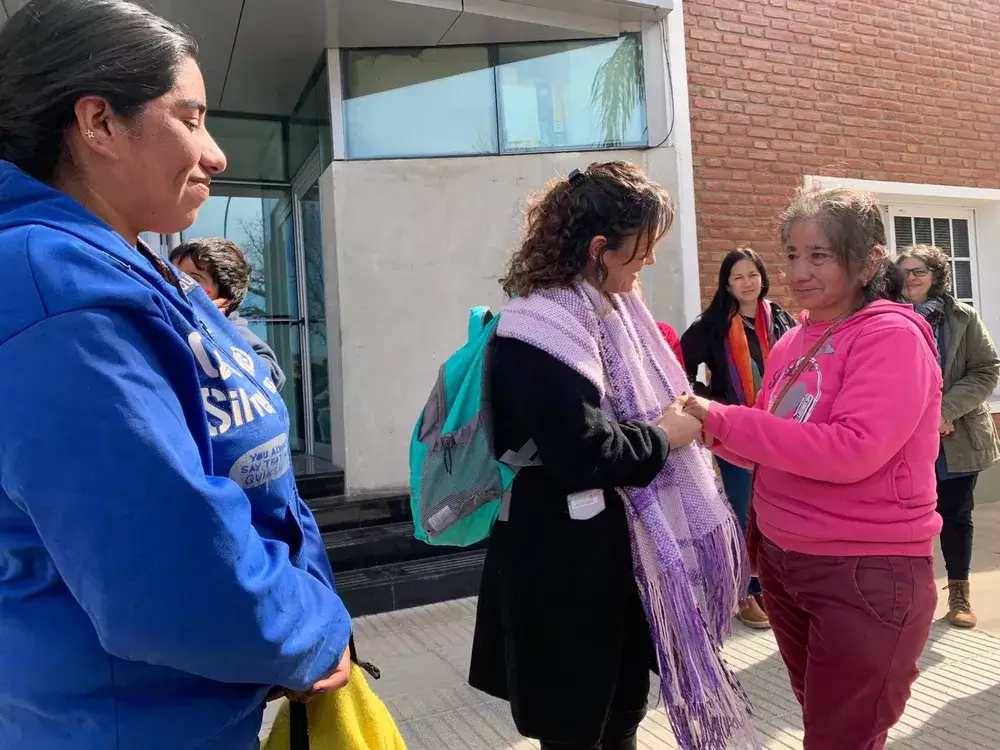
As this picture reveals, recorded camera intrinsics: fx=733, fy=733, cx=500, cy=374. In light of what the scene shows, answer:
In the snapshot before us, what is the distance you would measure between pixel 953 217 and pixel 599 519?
7.92m

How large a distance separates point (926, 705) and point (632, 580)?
2.24 meters

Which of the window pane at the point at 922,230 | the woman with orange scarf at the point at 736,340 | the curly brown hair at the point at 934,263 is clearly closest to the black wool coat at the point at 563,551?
the woman with orange scarf at the point at 736,340

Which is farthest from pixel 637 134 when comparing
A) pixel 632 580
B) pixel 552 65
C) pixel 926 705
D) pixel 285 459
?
pixel 285 459

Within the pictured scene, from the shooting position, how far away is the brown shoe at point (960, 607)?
4.05 metres

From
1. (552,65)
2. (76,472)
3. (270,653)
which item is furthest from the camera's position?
(552,65)

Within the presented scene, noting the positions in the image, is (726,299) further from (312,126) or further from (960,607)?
(312,126)

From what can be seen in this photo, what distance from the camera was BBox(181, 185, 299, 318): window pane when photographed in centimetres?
738

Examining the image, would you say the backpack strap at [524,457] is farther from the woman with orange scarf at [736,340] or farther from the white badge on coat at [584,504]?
the woman with orange scarf at [736,340]

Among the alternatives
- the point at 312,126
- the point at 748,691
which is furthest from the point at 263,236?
the point at 748,691

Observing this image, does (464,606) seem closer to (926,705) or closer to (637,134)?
(926,705)

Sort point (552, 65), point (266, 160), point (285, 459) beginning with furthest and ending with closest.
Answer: point (266, 160)
point (552, 65)
point (285, 459)

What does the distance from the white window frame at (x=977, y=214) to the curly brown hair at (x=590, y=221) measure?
6.45 m

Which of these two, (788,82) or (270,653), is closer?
(270,653)

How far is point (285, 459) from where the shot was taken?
44.9 inches
